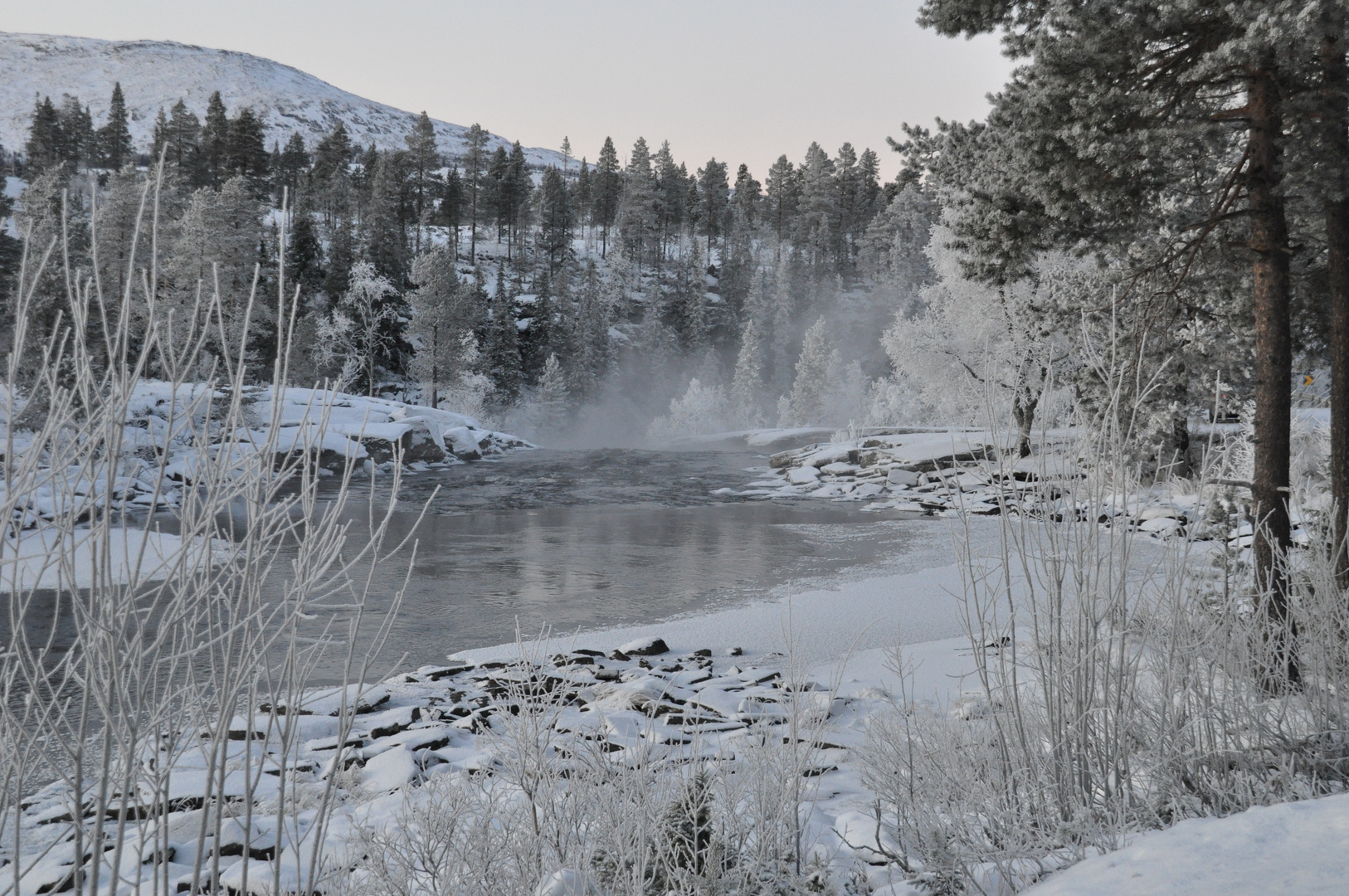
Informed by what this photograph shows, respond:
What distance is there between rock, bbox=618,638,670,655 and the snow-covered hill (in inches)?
4617

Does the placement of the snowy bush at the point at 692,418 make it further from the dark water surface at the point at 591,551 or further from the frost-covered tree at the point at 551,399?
the dark water surface at the point at 591,551

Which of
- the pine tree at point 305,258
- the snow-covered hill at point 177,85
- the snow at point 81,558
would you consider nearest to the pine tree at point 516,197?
the pine tree at point 305,258

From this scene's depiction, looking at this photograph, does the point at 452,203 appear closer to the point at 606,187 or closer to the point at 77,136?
the point at 606,187

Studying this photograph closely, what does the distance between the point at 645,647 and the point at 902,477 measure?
45.5 ft

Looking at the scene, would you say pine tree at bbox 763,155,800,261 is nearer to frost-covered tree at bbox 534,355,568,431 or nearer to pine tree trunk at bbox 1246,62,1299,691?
frost-covered tree at bbox 534,355,568,431

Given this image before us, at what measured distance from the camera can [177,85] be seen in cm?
12569

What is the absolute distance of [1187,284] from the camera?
5828 millimetres


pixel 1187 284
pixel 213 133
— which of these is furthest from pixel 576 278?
pixel 1187 284

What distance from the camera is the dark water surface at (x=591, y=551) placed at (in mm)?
8375

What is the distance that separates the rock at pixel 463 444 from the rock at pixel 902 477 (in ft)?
44.4

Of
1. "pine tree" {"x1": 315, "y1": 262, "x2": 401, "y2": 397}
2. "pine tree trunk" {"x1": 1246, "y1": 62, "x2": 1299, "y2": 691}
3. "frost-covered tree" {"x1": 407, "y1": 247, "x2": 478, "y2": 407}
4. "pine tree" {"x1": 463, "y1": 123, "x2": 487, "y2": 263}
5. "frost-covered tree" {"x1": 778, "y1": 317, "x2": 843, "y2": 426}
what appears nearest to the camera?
"pine tree trunk" {"x1": 1246, "y1": 62, "x2": 1299, "y2": 691}

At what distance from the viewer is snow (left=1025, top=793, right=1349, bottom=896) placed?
1.78 metres

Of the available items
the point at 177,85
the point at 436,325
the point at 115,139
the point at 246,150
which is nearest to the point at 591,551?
the point at 436,325

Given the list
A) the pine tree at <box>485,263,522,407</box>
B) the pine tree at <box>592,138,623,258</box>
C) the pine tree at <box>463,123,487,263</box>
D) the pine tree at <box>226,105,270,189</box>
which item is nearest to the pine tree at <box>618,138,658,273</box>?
the pine tree at <box>592,138,623,258</box>
